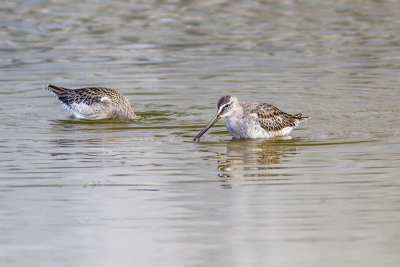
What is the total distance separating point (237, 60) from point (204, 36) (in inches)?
135

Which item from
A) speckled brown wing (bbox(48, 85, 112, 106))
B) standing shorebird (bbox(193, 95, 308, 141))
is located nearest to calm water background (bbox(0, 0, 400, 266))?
standing shorebird (bbox(193, 95, 308, 141))

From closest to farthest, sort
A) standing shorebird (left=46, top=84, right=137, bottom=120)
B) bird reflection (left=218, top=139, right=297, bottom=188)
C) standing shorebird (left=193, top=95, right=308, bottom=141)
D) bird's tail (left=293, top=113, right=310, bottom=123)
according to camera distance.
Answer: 1. bird reflection (left=218, top=139, right=297, bottom=188)
2. standing shorebird (left=193, top=95, right=308, bottom=141)
3. bird's tail (left=293, top=113, right=310, bottom=123)
4. standing shorebird (left=46, top=84, right=137, bottom=120)

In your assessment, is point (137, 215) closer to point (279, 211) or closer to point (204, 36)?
point (279, 211)

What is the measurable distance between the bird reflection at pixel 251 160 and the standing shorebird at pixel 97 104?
2511mm

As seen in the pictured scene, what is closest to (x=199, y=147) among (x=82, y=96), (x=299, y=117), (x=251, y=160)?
(x=251, y=160)

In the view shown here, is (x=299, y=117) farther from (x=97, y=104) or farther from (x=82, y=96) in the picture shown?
(x=82, y=96)

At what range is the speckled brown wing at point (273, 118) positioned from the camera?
14.8 metres

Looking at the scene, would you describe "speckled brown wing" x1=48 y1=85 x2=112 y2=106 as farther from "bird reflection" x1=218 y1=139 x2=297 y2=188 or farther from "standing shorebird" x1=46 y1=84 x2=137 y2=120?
"bird reflection" x1=218 y1=139 x2=297 y2=188

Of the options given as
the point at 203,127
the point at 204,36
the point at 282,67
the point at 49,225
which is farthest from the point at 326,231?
the point at 204,36

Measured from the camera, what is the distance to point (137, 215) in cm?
1004

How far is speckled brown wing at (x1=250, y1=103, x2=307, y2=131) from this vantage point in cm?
1480

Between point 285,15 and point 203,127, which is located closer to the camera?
point 203,127

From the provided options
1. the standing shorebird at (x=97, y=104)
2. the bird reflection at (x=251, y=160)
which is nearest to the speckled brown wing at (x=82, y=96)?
the standing shorebird at (x=97, y=104)

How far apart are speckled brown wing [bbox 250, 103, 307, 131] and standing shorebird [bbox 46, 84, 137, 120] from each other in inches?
97.6
